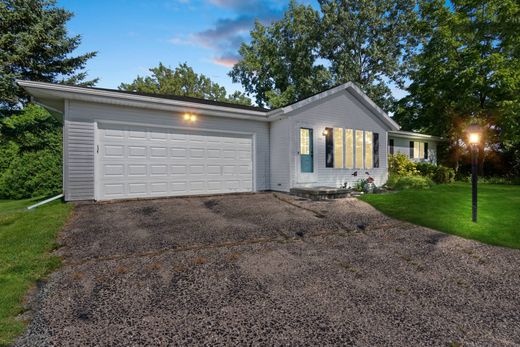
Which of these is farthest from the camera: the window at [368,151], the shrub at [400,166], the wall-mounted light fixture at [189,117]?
the shrub at [400,166]

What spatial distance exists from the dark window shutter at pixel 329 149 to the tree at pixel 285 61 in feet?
45.5

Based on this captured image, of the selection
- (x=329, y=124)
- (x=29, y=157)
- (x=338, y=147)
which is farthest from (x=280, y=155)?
(x=29, y=157)

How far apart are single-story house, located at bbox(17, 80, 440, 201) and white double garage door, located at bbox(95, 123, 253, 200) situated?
3cm

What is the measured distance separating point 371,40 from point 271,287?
26787 mm

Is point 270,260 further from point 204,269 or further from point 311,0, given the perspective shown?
point 311,0

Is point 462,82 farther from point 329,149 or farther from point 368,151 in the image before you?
point 329,149

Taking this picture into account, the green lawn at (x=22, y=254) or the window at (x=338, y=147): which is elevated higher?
the window at (x=338, y=147)

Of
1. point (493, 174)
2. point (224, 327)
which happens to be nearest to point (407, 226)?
point (224, 327)

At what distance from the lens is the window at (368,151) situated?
1158 cm

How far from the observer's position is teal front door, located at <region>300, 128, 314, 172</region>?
9.84 m

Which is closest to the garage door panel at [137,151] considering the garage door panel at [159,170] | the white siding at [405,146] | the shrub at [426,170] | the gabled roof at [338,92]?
the garage door panel at [159,170]

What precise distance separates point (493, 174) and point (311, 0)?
2119 cm

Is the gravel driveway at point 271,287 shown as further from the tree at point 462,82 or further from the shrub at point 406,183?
the tree at point 462,82

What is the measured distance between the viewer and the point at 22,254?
3.77 metres
